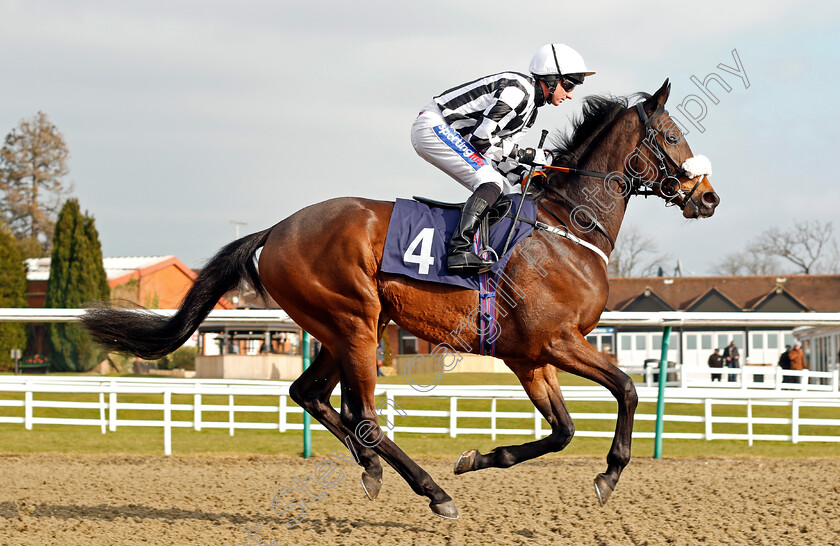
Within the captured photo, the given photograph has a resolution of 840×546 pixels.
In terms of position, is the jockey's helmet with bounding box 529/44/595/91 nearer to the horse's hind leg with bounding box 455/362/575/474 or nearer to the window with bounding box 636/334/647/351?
the horse's hind leg with bounding box 455/362/575/474

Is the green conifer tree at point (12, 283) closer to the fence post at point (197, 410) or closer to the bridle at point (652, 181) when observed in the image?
the fence post at point (197, 410)

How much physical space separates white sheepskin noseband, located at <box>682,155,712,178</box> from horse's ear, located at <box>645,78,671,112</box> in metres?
0.38

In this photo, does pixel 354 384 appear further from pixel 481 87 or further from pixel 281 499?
pixel 481 87

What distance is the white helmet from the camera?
4.67 meters

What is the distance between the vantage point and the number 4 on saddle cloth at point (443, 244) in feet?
14.7

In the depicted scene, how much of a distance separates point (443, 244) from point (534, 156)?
82cm

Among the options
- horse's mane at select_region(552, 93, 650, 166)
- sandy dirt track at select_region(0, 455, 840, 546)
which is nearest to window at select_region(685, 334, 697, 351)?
sandy dirt track at select_region(0, 455, 840, 546)

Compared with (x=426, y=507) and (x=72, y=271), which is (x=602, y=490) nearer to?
(x=426, y=507)

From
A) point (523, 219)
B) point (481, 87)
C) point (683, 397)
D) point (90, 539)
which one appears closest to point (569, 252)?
point (523, 219)

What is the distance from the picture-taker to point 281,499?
5355mm

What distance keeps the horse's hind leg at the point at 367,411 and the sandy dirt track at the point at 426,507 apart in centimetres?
26

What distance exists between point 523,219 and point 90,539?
2.75 metres

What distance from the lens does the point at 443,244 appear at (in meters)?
4.51

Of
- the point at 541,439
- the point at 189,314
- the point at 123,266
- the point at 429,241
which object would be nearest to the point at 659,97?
the point at 429,241
